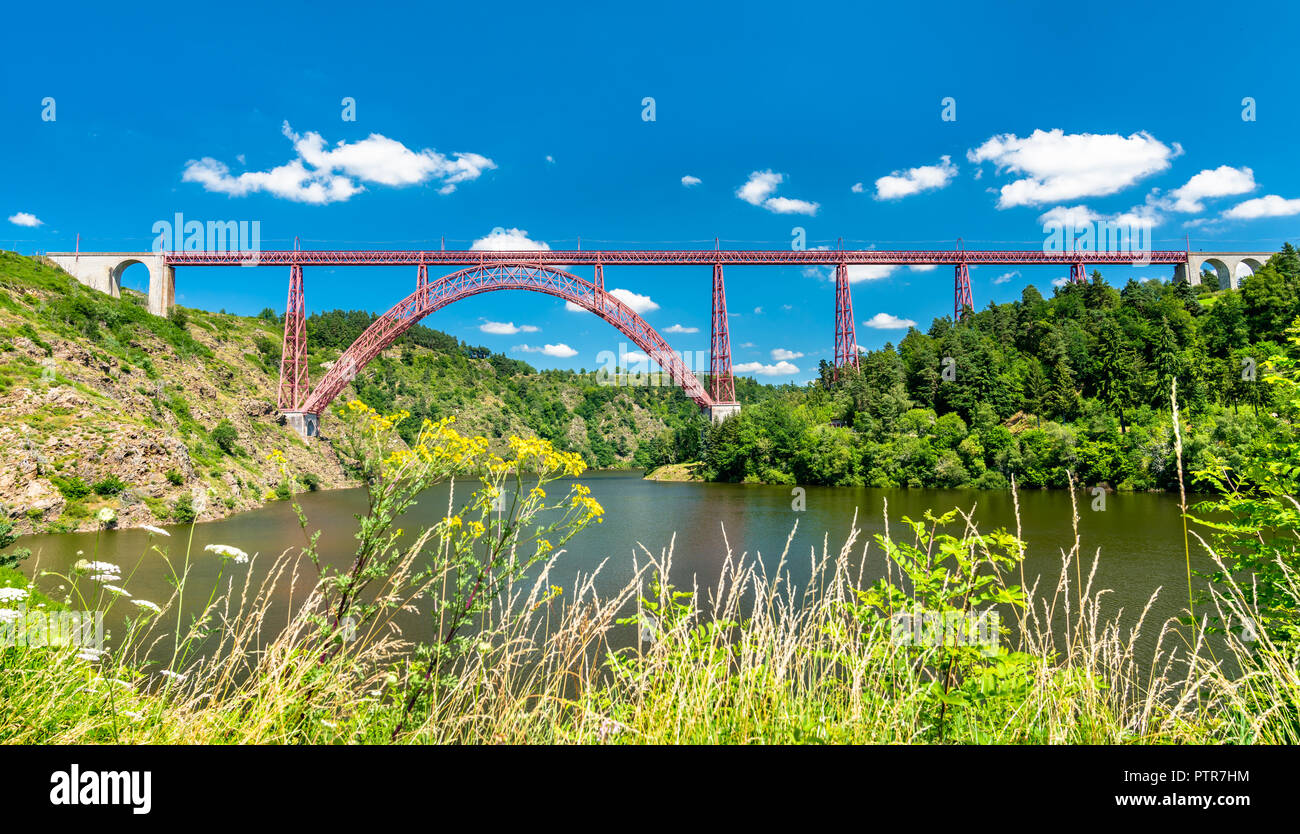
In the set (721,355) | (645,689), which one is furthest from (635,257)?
(645,689)

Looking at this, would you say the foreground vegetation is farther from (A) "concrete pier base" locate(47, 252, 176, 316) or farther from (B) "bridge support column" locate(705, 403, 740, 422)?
(A) "concrete pier base" locate(47, 252, 176, 316)

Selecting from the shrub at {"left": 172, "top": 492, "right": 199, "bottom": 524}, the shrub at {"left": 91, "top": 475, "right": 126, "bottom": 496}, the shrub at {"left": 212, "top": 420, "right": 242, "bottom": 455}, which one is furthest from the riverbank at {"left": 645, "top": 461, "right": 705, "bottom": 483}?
the shrub at {"left": 91, "top": 475, "right": 126, "bottom": 496}

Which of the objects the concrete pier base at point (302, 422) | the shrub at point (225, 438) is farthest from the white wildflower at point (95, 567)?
the concrete pier base at point (302, 422)

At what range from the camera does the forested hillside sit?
23672 millimetres

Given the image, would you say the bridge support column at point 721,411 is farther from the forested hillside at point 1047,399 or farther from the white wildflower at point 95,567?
the white wildflower at point 95,567

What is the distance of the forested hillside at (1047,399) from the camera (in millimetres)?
23672

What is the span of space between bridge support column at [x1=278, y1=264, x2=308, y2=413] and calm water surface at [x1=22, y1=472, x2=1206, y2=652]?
795 cm

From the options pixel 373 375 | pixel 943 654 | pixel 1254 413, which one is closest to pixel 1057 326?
pixel 1254 413

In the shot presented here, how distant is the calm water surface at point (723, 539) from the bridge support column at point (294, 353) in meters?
7.95

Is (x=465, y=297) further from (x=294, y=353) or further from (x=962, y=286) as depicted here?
(x=962, y=286)
